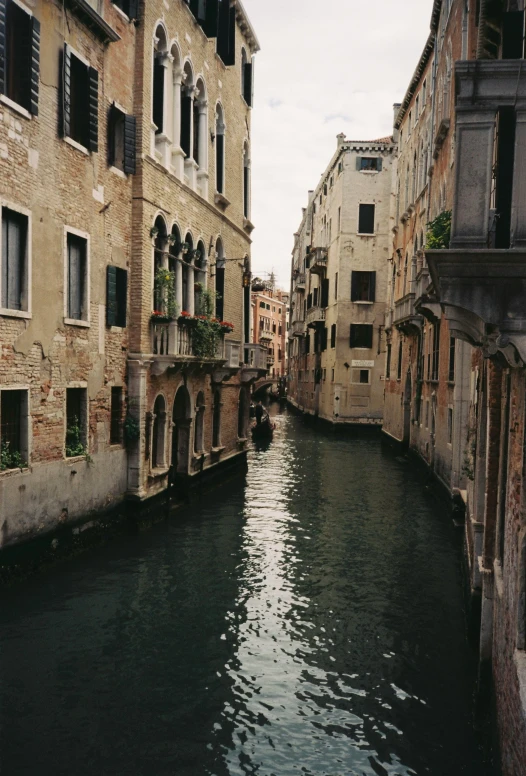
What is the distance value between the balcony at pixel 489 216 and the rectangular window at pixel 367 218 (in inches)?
1150

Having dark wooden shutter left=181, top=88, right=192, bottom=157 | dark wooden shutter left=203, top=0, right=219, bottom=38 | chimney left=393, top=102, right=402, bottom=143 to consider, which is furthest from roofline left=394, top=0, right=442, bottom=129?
dark wooden shutter left=181, top=88, right=192, bottom=157

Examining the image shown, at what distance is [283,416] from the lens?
46469 mm

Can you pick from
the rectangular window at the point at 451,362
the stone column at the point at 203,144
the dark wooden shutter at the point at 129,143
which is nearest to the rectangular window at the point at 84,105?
the dark wooden shutter at the point at 129,143

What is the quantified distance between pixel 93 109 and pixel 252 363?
35.0ft

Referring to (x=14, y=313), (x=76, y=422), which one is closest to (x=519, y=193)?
(x=14, y=313)

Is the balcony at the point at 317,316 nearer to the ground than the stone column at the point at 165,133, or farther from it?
nearer to the ground

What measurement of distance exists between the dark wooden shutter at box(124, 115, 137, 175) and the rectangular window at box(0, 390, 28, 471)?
4.87m

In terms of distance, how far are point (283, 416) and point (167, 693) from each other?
40.1 m

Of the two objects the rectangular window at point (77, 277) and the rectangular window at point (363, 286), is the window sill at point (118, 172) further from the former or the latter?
the rectangular window at point (363, 286)

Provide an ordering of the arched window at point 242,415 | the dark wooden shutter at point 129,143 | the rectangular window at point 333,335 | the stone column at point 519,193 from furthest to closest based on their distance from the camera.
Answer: the rectangular window at point 333,335, the arched window at point 242,415, the dark wooden shutter at point 129,143, the stone column at point 519,193

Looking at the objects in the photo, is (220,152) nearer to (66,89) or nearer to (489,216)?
(66,89)

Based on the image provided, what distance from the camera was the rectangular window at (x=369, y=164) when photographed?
107 feet

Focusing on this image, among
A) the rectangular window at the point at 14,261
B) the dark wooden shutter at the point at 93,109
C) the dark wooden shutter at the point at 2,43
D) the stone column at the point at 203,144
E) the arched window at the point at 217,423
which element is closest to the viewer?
the dark wooden shutter at the point at 2,43

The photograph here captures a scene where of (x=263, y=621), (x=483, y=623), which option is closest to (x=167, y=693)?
(x=263, y=621)
